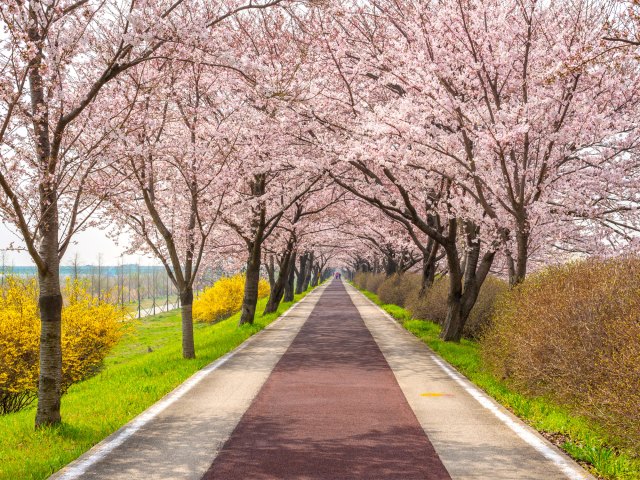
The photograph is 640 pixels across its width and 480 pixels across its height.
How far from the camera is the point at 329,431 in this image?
6992 millimetres

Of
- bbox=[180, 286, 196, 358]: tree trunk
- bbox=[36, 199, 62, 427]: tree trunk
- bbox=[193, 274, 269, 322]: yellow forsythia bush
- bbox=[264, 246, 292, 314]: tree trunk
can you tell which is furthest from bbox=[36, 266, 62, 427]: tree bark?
bbox=[193, 274, 269, 322]: yellow forsythia bush

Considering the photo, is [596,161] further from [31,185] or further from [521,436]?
[31,185]

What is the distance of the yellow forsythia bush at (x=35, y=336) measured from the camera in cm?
1271

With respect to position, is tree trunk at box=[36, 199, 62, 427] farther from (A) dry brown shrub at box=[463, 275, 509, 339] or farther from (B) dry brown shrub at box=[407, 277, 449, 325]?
(B) dry brown shrub at box=[407, 277, 449, 325]

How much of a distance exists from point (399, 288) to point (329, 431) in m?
25.6

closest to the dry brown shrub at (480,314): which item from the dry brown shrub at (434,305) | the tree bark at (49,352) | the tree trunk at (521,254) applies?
the dry brown shrub at (434,305)

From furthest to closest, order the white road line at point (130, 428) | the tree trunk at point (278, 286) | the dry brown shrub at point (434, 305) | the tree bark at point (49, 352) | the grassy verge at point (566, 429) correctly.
Result: the tree trunk at point (278, 286) → the dry brown shrub at point (434, 305) → the tree bark at point (49, 352) → the white road line at point (130, 428) → the grassy verge at point (566, 429)

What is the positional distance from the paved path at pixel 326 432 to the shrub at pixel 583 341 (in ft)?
2.19

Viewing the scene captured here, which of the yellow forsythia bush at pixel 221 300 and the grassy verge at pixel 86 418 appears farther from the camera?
the yellow forsythia bush at pixel 221 300

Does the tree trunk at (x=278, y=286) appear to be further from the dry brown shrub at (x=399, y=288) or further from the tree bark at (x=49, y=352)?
the tree bark at (x=49, y=352)

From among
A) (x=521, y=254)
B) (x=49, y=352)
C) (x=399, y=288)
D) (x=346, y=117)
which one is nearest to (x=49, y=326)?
(x=49, y=352)

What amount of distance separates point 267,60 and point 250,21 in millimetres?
2459

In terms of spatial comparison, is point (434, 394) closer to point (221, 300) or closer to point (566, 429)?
point (566, 429)

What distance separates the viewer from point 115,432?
22.7 ft
